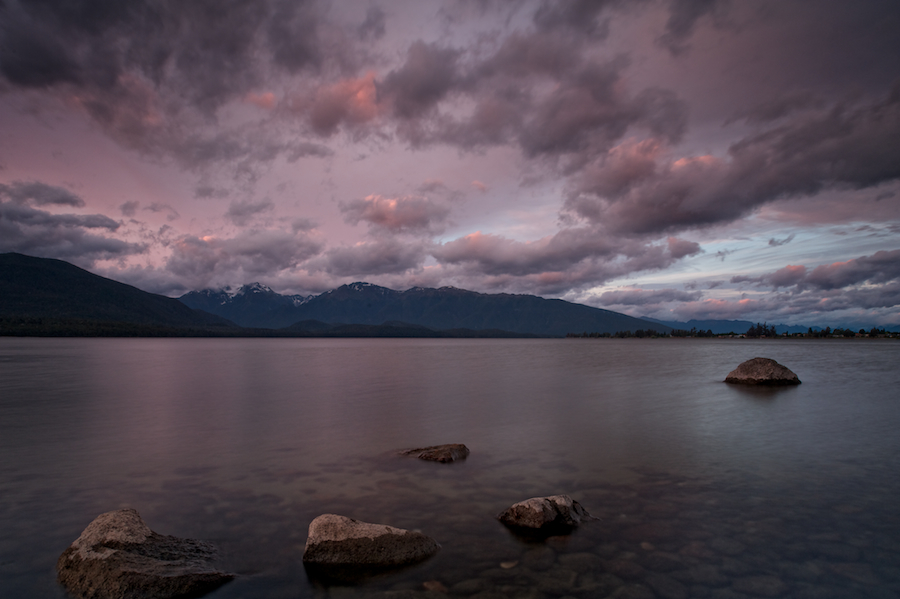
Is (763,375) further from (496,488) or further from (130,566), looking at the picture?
(130,566)

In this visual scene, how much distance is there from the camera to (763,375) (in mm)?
34750

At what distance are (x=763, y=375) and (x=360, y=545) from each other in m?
37.5

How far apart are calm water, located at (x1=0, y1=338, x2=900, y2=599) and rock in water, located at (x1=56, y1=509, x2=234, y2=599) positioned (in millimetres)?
380

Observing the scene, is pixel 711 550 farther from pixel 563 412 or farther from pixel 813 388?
pixel 813 388

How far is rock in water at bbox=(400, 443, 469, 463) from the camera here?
48.8 feet

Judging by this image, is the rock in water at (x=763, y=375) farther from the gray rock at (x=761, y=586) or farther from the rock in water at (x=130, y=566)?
the rock in water at (x=130, y=566)

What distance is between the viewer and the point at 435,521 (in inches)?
395

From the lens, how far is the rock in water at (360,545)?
8094mm

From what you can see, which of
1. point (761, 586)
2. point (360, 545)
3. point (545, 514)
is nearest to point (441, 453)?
point (545, 514)

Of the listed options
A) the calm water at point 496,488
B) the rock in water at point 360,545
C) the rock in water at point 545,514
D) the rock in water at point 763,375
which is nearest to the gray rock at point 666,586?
the calm water at point 496,488

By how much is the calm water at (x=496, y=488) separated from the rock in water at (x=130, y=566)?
0.38 meters

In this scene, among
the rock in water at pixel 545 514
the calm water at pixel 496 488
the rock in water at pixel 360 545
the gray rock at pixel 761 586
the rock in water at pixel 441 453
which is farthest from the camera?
the rock in water at pixel 441 453

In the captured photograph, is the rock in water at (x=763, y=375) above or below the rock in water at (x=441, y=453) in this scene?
above

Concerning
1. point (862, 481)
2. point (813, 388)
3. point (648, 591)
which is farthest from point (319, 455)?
point (813, 388)
